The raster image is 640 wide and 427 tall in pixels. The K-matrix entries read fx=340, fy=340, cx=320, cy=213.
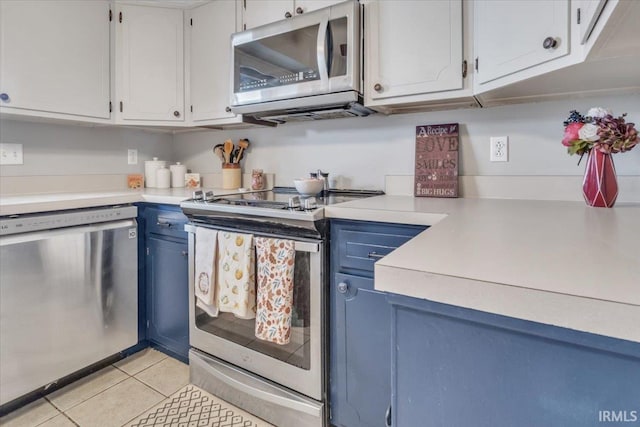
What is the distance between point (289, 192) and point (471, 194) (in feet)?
3.33

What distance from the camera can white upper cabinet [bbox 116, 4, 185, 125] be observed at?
2.06m

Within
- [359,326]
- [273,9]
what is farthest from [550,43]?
[273,9]

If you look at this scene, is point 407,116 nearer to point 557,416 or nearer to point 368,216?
point 368,216

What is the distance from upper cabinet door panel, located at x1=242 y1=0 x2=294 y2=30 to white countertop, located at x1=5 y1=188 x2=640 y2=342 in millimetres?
1455

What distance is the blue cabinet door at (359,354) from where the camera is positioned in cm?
124

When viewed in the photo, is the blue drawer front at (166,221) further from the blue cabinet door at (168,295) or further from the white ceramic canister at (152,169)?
→ the white ceramic canister at (152,169)

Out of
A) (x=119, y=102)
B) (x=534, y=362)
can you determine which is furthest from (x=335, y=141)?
(x=534, y=362)

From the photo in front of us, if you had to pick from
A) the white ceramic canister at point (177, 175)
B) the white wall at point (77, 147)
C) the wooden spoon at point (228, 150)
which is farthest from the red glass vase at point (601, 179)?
the white wall at point (77, 147)

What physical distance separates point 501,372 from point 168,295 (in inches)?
69.3

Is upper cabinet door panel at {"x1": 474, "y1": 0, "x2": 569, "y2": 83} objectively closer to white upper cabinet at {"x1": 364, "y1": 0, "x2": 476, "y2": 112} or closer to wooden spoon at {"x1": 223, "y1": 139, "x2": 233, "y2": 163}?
white upper cabinet at {"x1": 364, "y1": 0, "x2": 476, "y2": 112}

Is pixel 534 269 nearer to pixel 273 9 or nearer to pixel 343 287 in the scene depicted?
pixel 343 287

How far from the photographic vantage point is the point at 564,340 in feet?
1.56

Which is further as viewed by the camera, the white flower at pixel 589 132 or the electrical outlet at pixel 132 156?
the electrical outlet at pixel 132 156

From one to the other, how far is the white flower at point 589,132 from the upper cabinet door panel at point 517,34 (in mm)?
314
